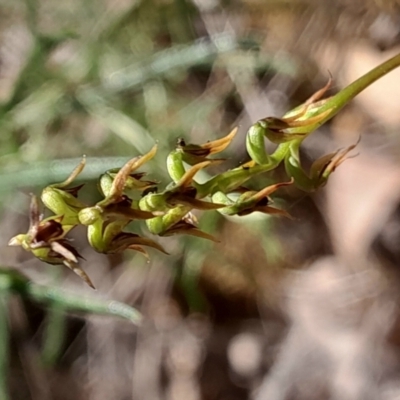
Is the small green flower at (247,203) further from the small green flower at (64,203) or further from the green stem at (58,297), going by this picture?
the green stem at (58,297)

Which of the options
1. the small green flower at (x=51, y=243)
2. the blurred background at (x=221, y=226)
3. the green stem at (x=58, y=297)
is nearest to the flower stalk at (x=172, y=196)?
the small green flower at (x=51, y=243)

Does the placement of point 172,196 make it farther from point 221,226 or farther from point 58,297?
point 221,226

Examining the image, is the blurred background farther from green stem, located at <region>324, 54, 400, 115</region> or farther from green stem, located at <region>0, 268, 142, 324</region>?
green stem, located at <region>324, 54, 400, 115</region>

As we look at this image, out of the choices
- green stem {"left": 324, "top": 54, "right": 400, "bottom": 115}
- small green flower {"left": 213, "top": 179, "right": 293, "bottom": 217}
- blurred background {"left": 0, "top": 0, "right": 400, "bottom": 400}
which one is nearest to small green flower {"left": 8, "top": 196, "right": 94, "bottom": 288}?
small green flower {"left": 213, "top": 179, "right": 293, "bottom": 217}

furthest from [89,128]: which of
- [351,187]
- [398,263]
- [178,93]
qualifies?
[398,263]

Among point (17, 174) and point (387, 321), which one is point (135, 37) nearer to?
point (17, 174)

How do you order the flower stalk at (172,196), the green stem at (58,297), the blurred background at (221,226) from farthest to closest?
the blurred background at (221,226)
the green stem at (58,297)
the flower stalk at (172,196)

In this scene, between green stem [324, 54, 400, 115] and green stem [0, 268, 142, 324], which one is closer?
green stem [324, 54, 400, 115]

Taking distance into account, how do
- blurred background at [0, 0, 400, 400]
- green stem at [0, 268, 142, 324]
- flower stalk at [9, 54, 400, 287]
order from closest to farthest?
flower stalk at [9, 54, 400, 287], green stem at [0, 268, 142, 324], blurred background at [0, 0, 400, 400]

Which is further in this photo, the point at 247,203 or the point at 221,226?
the point at 221,226

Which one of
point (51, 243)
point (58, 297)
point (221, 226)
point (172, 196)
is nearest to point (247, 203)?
point (172, 196)
